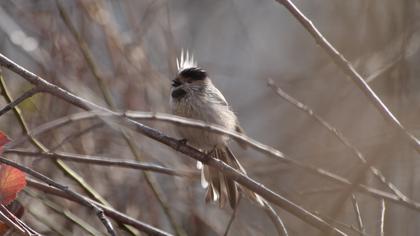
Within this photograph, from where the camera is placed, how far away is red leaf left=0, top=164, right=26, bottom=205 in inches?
92.0

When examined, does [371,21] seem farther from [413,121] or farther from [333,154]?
[413,121]

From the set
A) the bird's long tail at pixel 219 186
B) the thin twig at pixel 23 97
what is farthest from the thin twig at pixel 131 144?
the thin twig at pixel 23 97

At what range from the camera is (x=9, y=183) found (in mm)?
2363

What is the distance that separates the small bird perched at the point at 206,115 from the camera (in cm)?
450

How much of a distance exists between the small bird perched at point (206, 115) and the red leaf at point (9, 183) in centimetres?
215

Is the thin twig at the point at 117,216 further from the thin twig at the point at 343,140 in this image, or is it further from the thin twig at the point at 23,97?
the thin twig at the point at 343,140

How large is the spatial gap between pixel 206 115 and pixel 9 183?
99.6 inches

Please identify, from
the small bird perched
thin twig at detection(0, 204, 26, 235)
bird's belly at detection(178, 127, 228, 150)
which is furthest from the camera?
bird's belly at detection(178, 127, 228, 150)

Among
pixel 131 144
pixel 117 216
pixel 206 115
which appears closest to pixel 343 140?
pixel 117 216

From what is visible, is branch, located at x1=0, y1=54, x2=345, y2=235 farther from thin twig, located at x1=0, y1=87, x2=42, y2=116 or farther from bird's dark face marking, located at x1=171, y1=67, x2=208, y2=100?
bird's dark face marking, located at x1=171, y1=67, x2=208, y2=100

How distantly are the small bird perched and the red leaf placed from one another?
215cm

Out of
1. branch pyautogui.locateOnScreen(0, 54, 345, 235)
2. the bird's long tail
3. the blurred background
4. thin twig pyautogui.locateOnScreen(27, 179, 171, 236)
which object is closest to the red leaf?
branch pyautogui.locateOnScreen(0, 54, 345, 235)

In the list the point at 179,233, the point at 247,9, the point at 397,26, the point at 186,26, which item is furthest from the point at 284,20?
the point at 179,233

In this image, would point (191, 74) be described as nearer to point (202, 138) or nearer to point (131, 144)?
point (202, 138)
